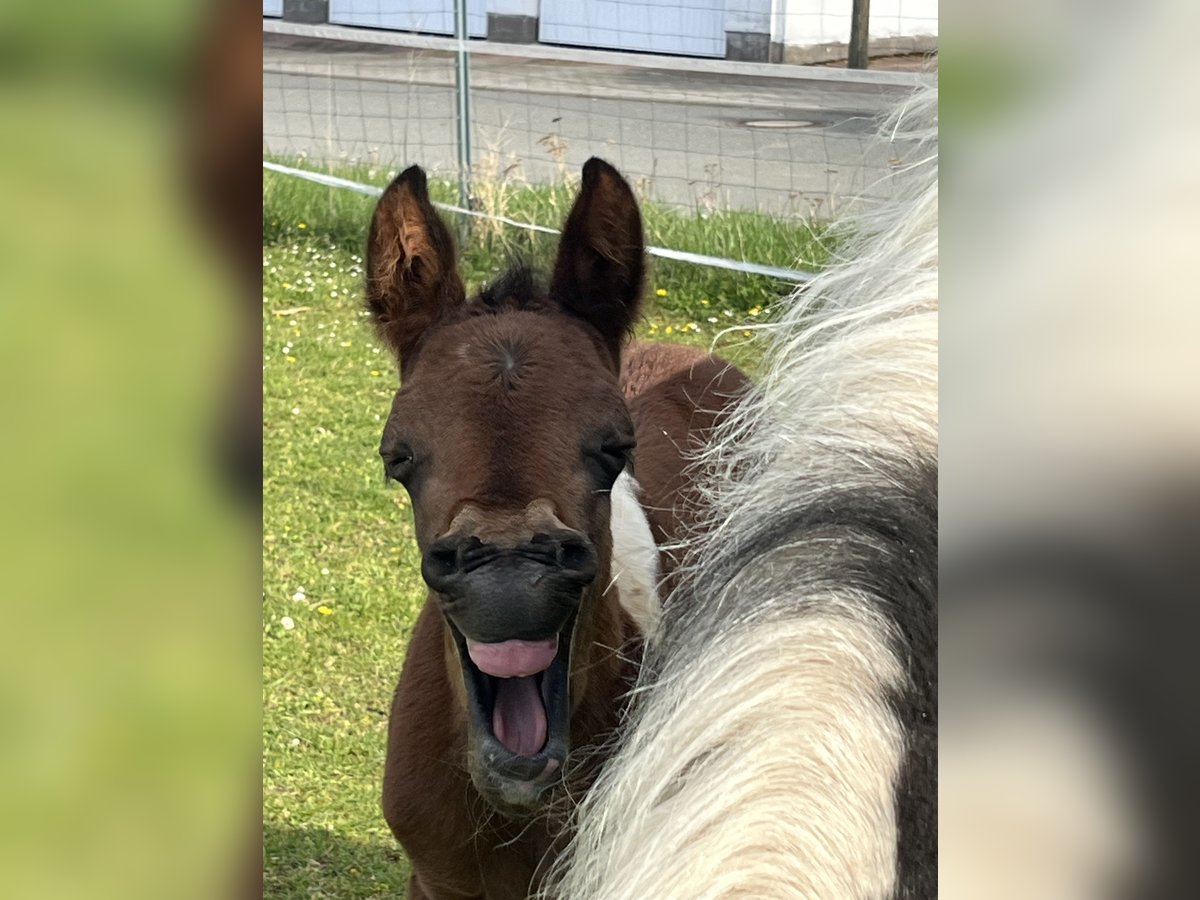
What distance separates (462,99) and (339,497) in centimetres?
61

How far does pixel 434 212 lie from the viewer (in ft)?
3.21

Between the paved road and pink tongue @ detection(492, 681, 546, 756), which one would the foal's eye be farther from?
the paved road

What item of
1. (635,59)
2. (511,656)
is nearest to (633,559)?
(511,656)

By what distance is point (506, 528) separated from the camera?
0.83m

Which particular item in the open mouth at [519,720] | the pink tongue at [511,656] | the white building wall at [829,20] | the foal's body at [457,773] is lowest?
the foal's body at [457,773]

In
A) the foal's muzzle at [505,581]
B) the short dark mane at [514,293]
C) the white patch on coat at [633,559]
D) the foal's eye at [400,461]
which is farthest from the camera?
the white patch on coat at [633,559]

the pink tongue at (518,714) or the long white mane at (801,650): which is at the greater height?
the long white mane at (801,650)

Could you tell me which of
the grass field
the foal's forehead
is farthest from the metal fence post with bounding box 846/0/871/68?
the foal's forehead

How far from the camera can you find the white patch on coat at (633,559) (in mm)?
1169

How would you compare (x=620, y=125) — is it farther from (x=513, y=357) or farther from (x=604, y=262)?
(x=513, y=357)

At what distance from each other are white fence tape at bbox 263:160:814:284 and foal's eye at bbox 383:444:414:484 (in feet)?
0.89

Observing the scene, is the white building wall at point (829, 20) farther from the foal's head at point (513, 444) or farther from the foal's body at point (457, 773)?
the foal's body at point (457, 773)

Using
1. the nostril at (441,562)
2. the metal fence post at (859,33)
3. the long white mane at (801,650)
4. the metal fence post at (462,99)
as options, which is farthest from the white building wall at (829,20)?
the nostril at (441,562)

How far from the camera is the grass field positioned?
119 centimetres
